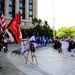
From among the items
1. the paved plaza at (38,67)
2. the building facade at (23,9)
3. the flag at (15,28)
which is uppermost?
the building facade at (23,9)

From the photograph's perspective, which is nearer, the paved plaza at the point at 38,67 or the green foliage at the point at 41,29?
the paved plaza at the point at 38,67

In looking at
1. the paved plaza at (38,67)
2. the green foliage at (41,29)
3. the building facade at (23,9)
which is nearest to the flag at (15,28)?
the paved plaza at (38,67)

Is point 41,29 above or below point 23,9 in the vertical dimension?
below

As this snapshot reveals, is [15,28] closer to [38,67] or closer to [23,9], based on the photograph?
[38,67]

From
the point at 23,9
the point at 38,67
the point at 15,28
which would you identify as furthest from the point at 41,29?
the point at 15,28

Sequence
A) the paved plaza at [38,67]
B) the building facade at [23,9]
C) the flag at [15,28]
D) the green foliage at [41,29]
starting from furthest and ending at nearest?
the building facade at [23,9] → the green foliage at [41,29] → the paved plaza at [38,67] → the flag at [15,28]

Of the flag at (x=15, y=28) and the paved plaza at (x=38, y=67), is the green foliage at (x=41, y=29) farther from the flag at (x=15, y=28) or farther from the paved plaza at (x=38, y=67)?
the flag at (x=15, y=28)

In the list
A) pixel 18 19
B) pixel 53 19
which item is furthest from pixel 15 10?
pixel 18 19

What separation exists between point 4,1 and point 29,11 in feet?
48.6

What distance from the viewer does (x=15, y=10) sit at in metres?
106

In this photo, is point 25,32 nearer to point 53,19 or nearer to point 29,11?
point 53,19

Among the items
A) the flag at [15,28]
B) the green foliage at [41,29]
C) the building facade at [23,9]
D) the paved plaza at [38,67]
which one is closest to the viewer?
the flag at [15,28]

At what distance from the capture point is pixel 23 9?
110 meters

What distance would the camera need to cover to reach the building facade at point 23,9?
101831mm
